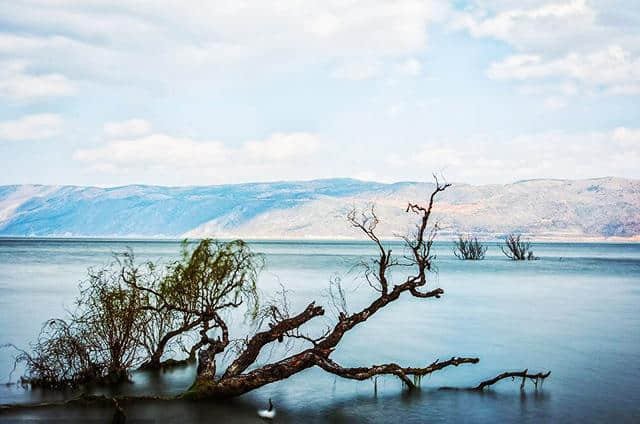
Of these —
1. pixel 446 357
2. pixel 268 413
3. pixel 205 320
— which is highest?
pixel 205 320

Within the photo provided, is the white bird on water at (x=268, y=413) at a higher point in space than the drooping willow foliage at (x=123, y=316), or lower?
lower

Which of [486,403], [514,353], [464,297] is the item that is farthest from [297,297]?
[486,403]

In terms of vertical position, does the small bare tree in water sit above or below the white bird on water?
above

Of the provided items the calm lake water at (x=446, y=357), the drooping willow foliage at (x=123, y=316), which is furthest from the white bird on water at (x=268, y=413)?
the drooping willow foliage at (x=123, y=316)

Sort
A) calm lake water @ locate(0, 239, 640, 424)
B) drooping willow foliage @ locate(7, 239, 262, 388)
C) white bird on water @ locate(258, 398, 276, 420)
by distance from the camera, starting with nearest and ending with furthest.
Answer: white bird on water @ locate(258, 398, 276, 420), calm lake water @ locate(0, 239, 640, 424), drooping willow foliage @ locate(7, 239, 262, 388)

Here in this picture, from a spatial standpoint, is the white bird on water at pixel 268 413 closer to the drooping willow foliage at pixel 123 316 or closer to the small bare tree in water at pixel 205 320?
the small bare tree in water at pixel 205 320

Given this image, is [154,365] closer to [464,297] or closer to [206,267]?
[206,267]

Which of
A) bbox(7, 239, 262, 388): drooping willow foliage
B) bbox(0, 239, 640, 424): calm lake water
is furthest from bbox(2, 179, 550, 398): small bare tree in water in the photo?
bbox(0, 239, 640, 424): calm lake water

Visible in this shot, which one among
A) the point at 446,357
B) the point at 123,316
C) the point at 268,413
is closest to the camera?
the point at 268,413

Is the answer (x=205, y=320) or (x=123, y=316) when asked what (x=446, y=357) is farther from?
(x=123, y=316)

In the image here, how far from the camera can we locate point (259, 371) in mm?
15703

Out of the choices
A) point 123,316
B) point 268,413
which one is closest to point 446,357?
point 268,413

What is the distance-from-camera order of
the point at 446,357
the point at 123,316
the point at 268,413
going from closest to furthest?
1. the point at 268,413
2. the point at 123,316
3. the point at 446,357

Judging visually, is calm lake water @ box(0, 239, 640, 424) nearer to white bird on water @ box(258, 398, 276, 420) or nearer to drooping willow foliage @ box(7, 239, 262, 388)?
white bird on water @ box(258, 398, 276, 420)
